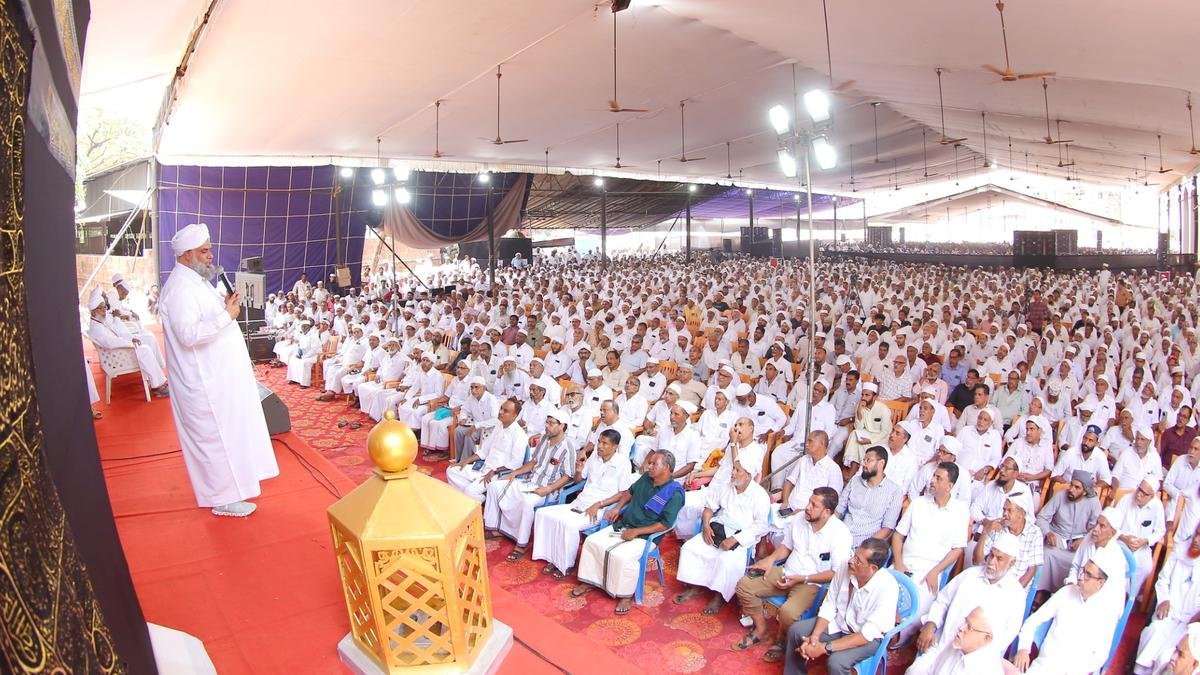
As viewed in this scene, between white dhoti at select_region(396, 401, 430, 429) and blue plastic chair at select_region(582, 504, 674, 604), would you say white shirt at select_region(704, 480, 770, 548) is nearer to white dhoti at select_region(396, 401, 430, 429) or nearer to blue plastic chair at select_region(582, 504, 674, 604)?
blue plastic chair at select_region(582, 504, 674, 604)


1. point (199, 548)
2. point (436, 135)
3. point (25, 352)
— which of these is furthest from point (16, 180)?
point (436, 135)

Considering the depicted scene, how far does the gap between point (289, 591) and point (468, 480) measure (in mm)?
3265

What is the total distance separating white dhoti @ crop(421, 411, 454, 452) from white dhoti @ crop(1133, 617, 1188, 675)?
5.38m

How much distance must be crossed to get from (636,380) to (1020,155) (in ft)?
56.7

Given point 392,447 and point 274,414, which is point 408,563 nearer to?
point 392,447

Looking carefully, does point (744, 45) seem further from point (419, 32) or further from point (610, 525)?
point (610, 525)

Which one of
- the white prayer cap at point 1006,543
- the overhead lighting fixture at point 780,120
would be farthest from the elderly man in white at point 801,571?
the overhead lighting fixture at point 780,120

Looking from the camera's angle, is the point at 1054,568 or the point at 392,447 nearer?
the point at 392,447

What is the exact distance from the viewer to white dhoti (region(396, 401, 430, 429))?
24.9ft

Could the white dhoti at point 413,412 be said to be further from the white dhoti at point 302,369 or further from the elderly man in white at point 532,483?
the white dhoti at point 302,369

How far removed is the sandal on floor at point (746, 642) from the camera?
3922 millimetres

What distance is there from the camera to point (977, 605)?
11.0ft

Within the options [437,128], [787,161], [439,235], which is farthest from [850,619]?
[439,235]

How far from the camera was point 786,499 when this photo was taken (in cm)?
504
